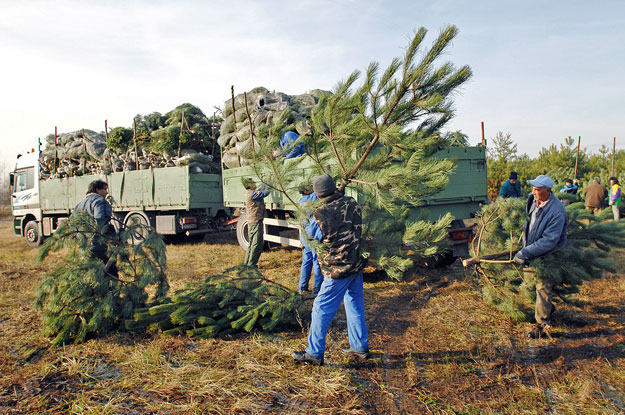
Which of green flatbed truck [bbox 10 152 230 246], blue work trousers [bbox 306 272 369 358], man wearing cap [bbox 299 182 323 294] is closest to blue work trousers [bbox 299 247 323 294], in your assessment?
man wearing cap [bbox 299 182 323 294]

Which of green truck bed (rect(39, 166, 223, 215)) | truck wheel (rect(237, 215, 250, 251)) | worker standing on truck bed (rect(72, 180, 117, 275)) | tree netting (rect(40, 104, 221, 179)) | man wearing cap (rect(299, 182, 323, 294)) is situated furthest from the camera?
tree netting (rect(40, 104, 221, 179))

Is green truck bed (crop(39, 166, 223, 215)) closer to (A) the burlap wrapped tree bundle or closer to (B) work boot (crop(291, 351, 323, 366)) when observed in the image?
(A) the burlap wrapped tree bundle

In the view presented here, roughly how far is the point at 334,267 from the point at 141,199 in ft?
26.3

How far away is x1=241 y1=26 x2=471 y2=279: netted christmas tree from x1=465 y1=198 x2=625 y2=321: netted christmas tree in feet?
1.75

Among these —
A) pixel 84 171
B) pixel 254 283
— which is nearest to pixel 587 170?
pixel 254 283

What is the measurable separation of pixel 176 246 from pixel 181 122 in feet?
11.3

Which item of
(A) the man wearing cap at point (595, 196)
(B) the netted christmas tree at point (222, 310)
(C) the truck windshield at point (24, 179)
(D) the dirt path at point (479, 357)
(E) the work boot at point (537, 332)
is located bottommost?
(D) the dirt path at point (479, 357)

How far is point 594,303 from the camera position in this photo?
16.1ft

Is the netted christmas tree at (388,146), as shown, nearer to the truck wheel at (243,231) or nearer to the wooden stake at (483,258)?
the wooden stake at (483,258)

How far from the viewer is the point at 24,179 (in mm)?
12617

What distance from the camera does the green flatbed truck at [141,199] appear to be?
925 centimetres

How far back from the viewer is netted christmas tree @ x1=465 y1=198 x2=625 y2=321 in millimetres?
3986

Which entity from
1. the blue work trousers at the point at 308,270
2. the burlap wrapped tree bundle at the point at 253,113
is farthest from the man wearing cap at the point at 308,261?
the burlap wrapped tree bundle at the point at 253,113

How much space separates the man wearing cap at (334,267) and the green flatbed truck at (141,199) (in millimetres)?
5758
